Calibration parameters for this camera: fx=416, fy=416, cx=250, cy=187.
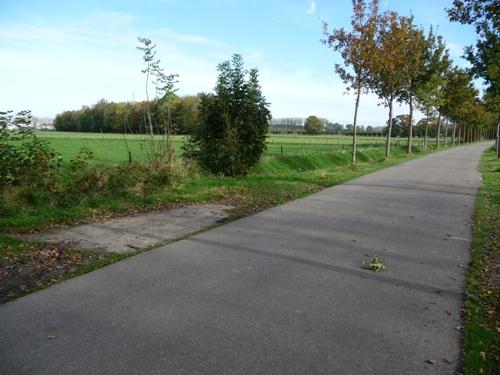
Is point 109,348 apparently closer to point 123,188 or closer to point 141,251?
point 141,251

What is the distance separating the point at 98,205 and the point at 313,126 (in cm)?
12138

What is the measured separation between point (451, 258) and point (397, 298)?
206cm

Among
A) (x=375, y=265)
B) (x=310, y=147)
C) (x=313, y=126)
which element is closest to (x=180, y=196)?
(x=375, y=265)

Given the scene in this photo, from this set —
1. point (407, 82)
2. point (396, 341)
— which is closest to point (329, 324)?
point (396, 341)

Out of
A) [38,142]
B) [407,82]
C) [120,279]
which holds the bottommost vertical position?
[120,279]

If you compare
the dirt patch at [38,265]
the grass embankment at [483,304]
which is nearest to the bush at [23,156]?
the dirt patch at [38,265]

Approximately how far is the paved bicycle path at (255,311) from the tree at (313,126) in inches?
4740

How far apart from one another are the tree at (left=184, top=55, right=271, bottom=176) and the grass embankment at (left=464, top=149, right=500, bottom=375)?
294 inches

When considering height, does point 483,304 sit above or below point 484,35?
below

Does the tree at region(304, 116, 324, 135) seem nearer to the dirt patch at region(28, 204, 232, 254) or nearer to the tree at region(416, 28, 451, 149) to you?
the tree at region(416, 28, 451, 149)

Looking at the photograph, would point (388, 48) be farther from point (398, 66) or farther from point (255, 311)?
point (255, 311)

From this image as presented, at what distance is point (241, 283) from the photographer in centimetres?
493

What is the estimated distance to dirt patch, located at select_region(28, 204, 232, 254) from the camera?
6414 millimetres

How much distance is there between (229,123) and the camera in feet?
44.5
